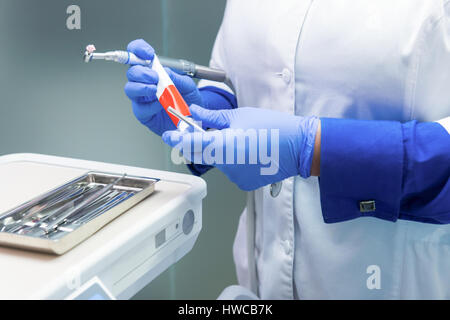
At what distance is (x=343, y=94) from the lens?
0.82 metres

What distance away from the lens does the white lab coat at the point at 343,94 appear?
0.76 meters

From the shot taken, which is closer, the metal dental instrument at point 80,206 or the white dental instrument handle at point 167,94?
the metal dental instrument at point 80,206

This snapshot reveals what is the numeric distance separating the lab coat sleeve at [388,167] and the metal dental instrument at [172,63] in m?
0.31

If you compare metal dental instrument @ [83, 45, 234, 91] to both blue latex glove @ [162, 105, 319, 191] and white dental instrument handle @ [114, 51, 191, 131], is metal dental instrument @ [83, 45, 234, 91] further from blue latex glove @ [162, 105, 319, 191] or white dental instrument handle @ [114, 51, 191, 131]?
blue latex glove @ [162, 105, 319, 191]

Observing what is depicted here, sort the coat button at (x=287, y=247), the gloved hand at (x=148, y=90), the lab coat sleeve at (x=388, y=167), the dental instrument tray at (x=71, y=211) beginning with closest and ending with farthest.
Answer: the dental instrument tray at (x=71, y=211), the lab coat sleeve at (x=388, y=167), the gloved hand at (x=148, y=90), the coat button at (x=287, y=247)

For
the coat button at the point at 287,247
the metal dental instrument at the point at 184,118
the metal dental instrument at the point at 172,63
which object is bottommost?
the coat button at the point at 287,247

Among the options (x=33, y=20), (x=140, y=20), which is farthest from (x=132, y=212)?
(x=140, y=20)

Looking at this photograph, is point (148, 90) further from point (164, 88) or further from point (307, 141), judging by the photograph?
point (307, 141)

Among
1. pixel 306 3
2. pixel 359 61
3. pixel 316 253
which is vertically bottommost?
pixel 316 253

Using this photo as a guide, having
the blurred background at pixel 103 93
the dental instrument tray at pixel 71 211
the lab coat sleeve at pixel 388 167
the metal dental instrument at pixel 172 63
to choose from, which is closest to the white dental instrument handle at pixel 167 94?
the metal dental instrument at pixel 172 63

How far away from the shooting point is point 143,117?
92 cm

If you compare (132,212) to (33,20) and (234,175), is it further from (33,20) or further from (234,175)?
(33,20)

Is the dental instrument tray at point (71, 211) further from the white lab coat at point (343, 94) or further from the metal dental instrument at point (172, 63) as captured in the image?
the white lab coat at point (343, 94)
